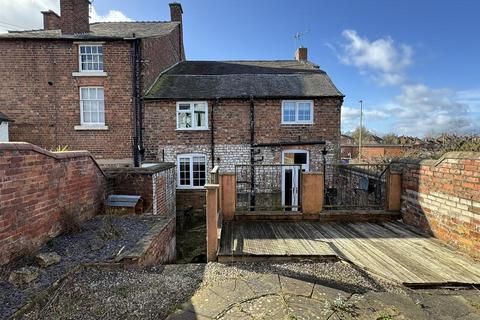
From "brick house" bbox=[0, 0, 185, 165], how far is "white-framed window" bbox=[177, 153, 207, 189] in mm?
2040

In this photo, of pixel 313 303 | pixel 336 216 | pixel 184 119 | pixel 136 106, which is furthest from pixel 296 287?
pixel 136 106

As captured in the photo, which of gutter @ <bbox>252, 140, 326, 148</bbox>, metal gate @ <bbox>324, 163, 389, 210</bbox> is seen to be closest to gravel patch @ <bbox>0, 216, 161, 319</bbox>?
metal gate @ <bbox>324, 163, 389, 210</bbox>

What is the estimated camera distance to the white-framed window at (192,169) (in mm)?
11881

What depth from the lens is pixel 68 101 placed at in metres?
11.7

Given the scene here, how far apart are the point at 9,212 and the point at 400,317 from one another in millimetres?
5741

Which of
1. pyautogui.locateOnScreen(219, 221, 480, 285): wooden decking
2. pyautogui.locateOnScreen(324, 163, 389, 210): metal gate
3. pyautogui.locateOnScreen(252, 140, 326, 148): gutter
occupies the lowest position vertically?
pyautogui.locateOnScreen(219, 221, 480, 285): wooden decking

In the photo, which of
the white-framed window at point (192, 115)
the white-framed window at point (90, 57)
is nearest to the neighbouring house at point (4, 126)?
the white-framed window at point (90, 57)

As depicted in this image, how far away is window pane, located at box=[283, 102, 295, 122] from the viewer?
38.9 ft

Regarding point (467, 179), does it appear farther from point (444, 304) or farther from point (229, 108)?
point (229, 108)

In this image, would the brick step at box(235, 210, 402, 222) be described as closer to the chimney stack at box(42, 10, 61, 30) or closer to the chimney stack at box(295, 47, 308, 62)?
the chimney stack at box(295, 47, 308, 62)

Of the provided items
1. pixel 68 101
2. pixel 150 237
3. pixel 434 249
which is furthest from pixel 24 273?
pixel 68 101

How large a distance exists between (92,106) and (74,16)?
460cm

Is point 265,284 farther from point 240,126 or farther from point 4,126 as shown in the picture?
point 4,126

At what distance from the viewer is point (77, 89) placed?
11664 millimetres
